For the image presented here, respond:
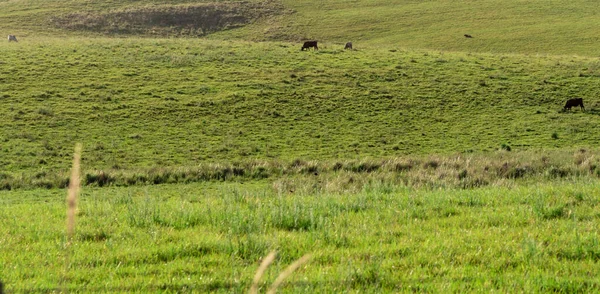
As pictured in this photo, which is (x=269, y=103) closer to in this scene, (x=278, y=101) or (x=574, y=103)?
(x=278, y=101)

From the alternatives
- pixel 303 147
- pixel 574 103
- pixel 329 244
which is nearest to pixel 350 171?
pixel 303 147

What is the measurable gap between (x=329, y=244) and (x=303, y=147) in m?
19.6

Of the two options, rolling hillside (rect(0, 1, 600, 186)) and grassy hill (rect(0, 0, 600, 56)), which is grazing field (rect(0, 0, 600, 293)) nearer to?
rolling hillside (rect(0, 1, 600, 186))

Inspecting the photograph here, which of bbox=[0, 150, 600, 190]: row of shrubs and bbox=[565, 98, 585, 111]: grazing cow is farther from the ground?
bbox=[0, 150, 600, 190]: row of shrubs

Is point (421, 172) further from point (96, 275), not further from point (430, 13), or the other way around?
point (430, 13)

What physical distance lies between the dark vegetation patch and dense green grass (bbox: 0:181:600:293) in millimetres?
59533

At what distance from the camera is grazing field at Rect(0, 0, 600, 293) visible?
606cm

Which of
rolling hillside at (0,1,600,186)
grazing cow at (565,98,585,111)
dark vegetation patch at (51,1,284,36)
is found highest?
dark vegetation patch at (51,1,284,36)

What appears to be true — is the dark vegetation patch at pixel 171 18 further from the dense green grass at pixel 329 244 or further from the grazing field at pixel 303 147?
the dense green grass at pixel 329 244

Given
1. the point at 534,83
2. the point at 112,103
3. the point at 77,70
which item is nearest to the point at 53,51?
the point at 77,70

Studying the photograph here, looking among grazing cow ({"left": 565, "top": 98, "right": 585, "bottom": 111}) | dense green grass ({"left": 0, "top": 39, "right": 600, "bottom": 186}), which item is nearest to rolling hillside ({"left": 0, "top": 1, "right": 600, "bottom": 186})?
dense green grass ({"left": 0, "top": 39, "right": 600, "bottom": 186})

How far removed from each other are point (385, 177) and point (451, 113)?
14.9 m

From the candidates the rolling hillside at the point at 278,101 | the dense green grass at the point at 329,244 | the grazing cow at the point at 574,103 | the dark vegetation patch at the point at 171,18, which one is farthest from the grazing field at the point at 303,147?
the grazing cow at the point at 574,103

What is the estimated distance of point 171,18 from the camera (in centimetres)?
7094
